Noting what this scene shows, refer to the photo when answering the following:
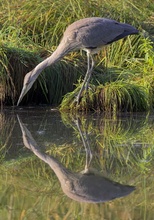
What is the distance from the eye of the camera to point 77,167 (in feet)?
19.1

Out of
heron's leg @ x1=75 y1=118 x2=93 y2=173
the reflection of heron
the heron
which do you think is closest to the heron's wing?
the heron

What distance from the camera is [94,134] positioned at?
7.29 meters

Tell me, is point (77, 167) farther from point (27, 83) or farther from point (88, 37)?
point (88, 37)

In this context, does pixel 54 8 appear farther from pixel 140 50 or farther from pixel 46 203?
A: pixel 46 203

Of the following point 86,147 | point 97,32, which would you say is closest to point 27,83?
point 97,32

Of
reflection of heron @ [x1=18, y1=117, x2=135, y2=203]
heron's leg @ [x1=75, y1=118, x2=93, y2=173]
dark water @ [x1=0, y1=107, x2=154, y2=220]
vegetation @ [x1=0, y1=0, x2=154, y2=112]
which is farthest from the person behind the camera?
vegetation @ [x1=0, y1=0, x2=154, y2=112]

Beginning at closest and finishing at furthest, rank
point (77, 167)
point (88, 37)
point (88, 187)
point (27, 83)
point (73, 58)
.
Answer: point (88, 187) → point (77, 167) → point (27, 83) → point (88, 37) → point (73, 58)

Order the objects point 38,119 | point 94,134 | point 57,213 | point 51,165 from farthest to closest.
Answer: point 38,119 < point 94,134 < point 51,165 < point 57,213

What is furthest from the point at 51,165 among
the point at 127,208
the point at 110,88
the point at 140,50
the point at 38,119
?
the point at 140,50

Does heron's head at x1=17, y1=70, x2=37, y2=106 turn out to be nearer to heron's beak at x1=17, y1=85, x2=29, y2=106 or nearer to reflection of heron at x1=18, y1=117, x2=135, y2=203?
heron's beak at x1=17, y1=85, x2=29, y2=106

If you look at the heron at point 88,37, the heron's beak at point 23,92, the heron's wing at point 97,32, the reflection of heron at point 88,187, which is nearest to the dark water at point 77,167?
the reflection of heron at point 88,187

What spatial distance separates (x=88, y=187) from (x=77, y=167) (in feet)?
2.27

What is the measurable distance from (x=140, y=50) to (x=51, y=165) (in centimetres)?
487

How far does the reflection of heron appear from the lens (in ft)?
16.0
